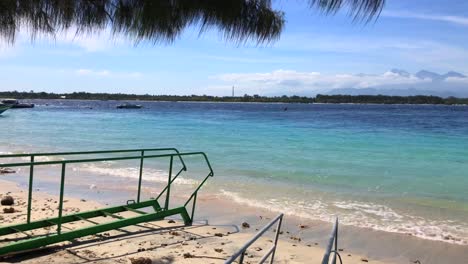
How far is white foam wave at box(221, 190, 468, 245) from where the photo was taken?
8211 mm

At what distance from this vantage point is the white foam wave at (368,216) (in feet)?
26.9

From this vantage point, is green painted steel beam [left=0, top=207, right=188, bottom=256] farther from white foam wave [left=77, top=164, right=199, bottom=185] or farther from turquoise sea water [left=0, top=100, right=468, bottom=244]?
white foam wave [left=77, top=164, right=199, bottom=185]

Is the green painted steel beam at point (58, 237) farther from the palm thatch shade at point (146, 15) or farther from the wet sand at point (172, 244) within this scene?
the palm thatch shade at point (146, 15)

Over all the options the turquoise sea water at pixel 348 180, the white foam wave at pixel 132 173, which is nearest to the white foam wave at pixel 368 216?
the turquoise sea water at pixel 348 180

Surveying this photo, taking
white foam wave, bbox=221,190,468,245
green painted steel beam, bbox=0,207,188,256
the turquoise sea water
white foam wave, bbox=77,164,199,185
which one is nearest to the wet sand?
green painted steel beam, bbox=0,207,188,256

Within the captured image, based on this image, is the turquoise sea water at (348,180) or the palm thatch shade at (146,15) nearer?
the palm thatch shade at (146,15)

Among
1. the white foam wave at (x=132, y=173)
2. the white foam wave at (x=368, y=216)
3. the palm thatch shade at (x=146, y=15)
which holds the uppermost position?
the palm thatch shade at (x=146, y=15)

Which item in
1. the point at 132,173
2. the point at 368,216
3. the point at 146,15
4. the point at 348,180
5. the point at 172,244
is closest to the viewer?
A: the point at 146,15

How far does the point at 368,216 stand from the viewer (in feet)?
30.6

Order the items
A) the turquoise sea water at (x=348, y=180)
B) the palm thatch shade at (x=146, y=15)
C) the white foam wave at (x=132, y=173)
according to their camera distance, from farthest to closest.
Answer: the white foam wave at (x=132, y=173)
the turquoise sea water at (x=348, y=180)
the palm thatch shade at (x=146, y=15)

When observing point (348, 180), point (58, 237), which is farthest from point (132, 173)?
point (58, 237)

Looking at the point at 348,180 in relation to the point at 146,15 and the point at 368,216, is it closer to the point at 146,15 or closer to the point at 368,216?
the point at 368,216

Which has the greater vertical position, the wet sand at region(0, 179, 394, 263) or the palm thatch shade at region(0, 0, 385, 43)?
the palm thatch shade at region(0, 0, 385, 43)

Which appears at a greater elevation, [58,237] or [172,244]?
[58,237]
